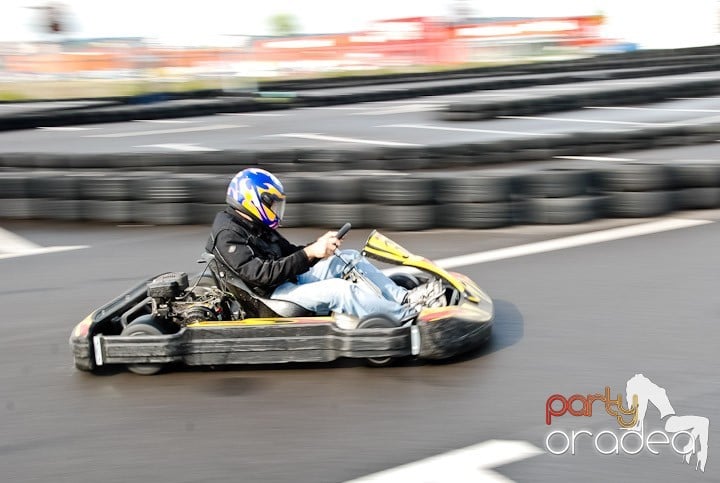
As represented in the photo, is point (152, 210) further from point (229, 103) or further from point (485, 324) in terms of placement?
point (229, 103)

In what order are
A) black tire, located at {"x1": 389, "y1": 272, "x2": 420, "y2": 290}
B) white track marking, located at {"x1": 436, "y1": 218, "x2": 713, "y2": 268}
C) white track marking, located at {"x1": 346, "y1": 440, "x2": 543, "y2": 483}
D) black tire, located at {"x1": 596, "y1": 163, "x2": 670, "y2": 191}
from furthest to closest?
Result: black tire, located at {"x1": 596, "y1": 163, "x2": 670, "y2": 191}
white track marking, located at {"x1": 436, "y1": 218, "x2": 713, "y2": 268}
black tire, located at {"x1": 389, "y1": 272, "x2": 420, "y2": 290}
white track marking, located at {"x1": 346, "y1": 440, "x2": 543, "y2": 483}

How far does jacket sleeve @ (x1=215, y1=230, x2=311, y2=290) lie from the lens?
5238 millimetres

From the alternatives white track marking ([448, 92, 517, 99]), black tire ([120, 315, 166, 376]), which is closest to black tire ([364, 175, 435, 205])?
black tire ([120, 315, 166, 376])

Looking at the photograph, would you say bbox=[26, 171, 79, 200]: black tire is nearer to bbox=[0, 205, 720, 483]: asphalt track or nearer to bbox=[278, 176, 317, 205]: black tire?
bbox=[278, 176, 317, 205]: black tire

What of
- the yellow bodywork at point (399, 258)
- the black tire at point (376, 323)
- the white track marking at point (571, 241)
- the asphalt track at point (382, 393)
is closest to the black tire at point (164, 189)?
the asphalt track at point (382, 393)

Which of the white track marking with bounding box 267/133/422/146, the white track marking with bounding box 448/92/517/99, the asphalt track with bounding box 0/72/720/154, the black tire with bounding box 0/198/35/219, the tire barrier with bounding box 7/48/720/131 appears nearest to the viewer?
the black tire with bounding box 0/198/35/219

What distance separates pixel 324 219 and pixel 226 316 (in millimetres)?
3362

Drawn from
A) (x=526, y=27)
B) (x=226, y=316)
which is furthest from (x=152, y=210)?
(x=526, y=27)

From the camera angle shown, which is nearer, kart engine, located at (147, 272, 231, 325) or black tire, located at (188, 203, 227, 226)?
kart engine, located at (147, 272, 231, 325)

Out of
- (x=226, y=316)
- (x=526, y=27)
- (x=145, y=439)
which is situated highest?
(x=526, y=27)

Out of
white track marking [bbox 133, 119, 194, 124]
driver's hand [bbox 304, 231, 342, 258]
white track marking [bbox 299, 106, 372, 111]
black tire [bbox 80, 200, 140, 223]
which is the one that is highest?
white track marking [bbox 299, 106, 372, 111]

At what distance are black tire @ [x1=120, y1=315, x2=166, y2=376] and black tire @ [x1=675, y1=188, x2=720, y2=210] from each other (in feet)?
17.1

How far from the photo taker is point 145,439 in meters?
4.54

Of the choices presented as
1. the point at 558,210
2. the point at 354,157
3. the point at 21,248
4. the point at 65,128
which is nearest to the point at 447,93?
the point at 65,128
